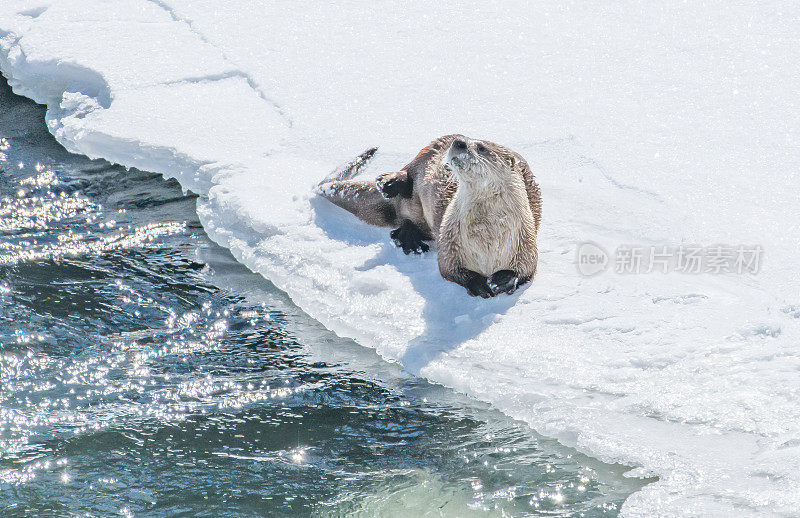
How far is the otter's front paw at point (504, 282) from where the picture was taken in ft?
14.5

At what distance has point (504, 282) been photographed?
441 centimetres

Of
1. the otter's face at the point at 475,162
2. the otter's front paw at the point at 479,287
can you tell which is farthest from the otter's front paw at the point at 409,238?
the otter's face at the point at 475,162

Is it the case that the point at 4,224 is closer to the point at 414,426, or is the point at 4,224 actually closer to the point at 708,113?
the point at 414,426

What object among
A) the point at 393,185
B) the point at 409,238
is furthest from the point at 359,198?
the point at 409,238

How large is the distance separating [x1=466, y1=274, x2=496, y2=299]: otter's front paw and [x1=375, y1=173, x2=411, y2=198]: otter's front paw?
94cm

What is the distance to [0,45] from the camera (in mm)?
7867

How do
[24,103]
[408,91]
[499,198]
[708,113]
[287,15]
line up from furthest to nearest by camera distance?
1. [287,15]
2. [24,103]
3. [408,91]
4. [708,113]
5. [499,198]

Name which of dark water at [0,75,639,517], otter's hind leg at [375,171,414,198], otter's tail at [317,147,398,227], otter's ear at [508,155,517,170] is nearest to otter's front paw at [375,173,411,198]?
otter's hind leg at [375,171,414,198]

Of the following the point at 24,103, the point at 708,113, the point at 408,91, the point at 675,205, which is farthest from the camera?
the point at 24,103

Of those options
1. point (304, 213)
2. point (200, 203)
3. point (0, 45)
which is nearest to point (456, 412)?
point (304, 213)

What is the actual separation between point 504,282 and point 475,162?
627mm

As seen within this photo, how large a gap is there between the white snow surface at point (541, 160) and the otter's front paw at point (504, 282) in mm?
75

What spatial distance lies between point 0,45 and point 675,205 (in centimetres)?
615

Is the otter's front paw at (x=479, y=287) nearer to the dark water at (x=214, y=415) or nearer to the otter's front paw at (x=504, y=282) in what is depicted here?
the otter's front paw at (x=504, y=282)
